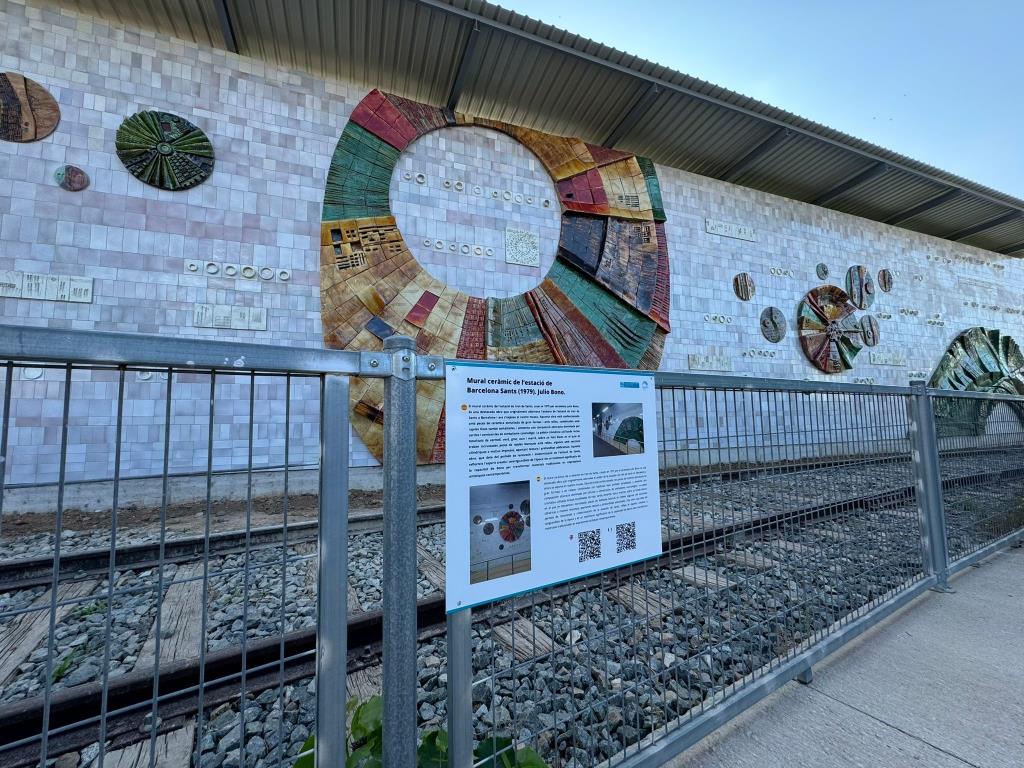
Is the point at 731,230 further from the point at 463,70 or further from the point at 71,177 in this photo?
the point at 71,177

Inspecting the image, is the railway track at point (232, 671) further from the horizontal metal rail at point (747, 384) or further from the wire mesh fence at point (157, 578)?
the horizontal metal rail at point (747, 384)

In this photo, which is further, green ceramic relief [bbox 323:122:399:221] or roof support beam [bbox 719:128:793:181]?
roof support beam [bbox 719:128:793:181]

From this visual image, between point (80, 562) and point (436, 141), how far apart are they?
808 cm

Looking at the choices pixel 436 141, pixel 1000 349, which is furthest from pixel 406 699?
pixel 1000 349

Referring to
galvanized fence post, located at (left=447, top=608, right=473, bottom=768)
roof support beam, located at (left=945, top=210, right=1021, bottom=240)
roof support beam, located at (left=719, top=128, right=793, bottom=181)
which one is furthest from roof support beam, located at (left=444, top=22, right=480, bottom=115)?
roof support beam, located at (left=945, top=210, right=1021, bottom=240)

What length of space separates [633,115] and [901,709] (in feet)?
34.6

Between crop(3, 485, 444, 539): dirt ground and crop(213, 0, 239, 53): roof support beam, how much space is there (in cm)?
711

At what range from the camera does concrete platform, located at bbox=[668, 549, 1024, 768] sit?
6.70 feet

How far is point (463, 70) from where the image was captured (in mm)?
8102

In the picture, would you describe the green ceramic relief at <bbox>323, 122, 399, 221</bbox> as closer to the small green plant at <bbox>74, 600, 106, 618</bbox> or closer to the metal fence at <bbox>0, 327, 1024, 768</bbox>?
the metal fence at <bbox>0, 327, 1024, 768</bbox>

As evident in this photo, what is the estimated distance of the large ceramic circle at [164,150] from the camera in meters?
6.56

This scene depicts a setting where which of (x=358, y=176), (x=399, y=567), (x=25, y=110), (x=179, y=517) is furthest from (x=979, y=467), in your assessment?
(x=25, y=110)

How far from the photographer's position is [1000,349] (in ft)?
57.9

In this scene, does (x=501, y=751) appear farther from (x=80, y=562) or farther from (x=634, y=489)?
(x=80, y=562)
